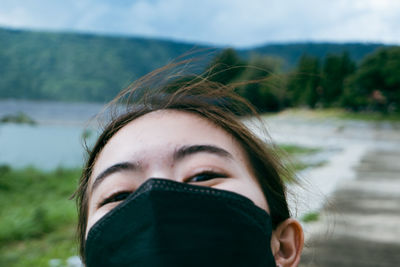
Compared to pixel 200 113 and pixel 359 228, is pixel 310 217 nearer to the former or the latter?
pixel 359 228

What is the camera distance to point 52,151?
1391 centimetres

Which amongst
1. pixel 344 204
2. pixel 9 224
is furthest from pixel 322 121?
pixel 9 224

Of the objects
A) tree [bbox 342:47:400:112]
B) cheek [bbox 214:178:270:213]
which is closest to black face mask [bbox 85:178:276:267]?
cheek [bbox 214:178:270:213]

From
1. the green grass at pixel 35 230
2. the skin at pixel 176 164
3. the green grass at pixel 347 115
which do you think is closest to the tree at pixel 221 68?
the skin at pixel 176 164

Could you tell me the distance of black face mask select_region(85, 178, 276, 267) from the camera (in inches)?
39.6

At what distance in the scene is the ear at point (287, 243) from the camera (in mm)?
1347

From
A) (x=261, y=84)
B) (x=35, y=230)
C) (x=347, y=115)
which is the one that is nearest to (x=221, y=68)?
(x=261, y=84)

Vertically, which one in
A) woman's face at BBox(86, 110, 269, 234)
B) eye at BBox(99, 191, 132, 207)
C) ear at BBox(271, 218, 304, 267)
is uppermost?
woman's face at BBox(86, 110, 269, 234)

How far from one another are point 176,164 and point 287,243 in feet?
1.66

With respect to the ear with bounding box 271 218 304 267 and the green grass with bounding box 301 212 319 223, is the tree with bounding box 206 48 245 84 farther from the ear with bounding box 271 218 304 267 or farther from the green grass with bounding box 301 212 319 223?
the green grass with bounding box 301 212 319 223

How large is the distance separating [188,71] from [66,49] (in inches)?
1240

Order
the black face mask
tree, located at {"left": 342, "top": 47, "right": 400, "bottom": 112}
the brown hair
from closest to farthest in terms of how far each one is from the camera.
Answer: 1. the black face mask
2. the brown hair
3. tree, located at {"left": 342, "top": 47, "right": 400, "bottom": 112}

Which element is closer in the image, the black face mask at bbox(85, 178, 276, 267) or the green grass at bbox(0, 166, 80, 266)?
the black face mask at bbox(85, 178, 276, 267)

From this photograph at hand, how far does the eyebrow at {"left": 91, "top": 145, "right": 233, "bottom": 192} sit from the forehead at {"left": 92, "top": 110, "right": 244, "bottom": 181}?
0.02 m
